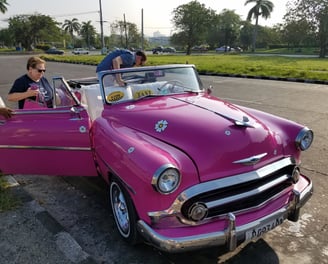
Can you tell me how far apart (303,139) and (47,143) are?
2.53 m

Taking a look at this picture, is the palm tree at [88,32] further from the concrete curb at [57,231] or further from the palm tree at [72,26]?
the concrete curb at [57,231]

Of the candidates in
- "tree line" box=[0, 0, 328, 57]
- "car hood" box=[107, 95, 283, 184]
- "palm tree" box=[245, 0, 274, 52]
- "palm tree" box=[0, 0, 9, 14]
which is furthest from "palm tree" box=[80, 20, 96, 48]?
"car hood" box=[107, 95, 283, 184]

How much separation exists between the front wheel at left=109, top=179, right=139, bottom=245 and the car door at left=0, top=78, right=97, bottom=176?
544mm

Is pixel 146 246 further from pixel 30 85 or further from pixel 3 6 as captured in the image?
pixel 3 6

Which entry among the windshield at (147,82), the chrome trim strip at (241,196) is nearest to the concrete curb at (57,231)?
the chrome trim strip at (241,196)

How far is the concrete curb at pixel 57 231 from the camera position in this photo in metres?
2.68

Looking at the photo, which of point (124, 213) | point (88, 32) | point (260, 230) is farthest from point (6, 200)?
point (88, 32)

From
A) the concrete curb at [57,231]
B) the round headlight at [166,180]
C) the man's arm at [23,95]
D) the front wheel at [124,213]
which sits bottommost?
the concrete curb at [57,231]

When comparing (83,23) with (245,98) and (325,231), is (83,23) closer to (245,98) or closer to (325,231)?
(245,98)

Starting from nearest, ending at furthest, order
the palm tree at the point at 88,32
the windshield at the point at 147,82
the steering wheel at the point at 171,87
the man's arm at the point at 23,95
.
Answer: the windshield at the point at 147,82 < the steering wheel at the point at 171,87 < the man's arm at the point at 23,95 < the palm tree at the point at 88,32

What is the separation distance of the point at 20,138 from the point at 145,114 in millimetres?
1338

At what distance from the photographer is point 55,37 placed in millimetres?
70188

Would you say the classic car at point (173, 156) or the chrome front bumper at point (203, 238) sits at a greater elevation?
the classic car at point (173, 156)

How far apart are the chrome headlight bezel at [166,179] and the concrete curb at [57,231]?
36.2 inches
